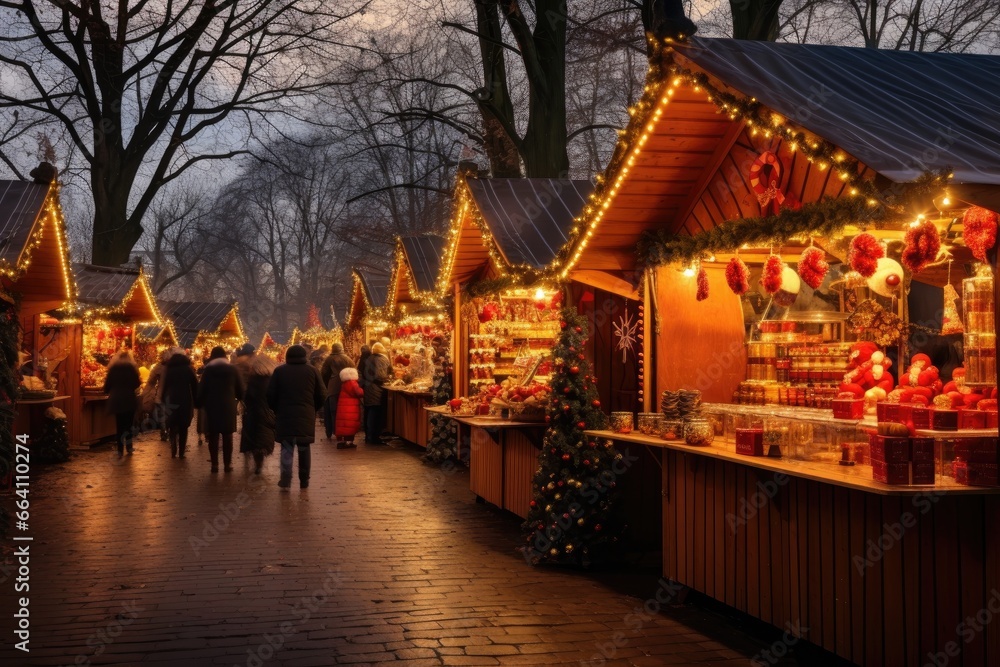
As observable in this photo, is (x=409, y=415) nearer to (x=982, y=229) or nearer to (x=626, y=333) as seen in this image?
(x=626, y=333)

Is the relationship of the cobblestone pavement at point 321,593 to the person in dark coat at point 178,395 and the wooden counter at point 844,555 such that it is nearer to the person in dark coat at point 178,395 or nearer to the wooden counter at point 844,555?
the wooden counter at point 844,555

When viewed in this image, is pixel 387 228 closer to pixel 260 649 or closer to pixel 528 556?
pixel 528 556

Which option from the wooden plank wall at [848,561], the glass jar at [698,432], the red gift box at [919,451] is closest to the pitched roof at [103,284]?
the glass jar at [698,432]

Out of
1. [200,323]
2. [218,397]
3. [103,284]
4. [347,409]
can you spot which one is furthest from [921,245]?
[200,323]

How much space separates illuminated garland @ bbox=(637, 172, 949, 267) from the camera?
473 cm

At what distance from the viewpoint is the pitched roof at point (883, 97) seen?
4.91m

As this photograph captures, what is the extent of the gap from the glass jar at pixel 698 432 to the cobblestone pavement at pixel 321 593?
49.4 inches

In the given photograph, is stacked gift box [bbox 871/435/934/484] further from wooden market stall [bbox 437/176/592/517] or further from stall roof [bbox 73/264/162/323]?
stall roof [bbox 73/264/162/323]

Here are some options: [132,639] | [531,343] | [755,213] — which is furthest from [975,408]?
[531,343]

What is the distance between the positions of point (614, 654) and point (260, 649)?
2.15 m

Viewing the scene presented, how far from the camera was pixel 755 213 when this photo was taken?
7.26 meters

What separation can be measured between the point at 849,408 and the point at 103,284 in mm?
18815

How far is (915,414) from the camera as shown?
5.50 m

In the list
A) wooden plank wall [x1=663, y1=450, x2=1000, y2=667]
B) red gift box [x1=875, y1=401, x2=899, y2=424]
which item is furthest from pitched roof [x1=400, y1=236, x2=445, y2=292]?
red gift box [x1=875, y1=401, x2=899, y2=424]
